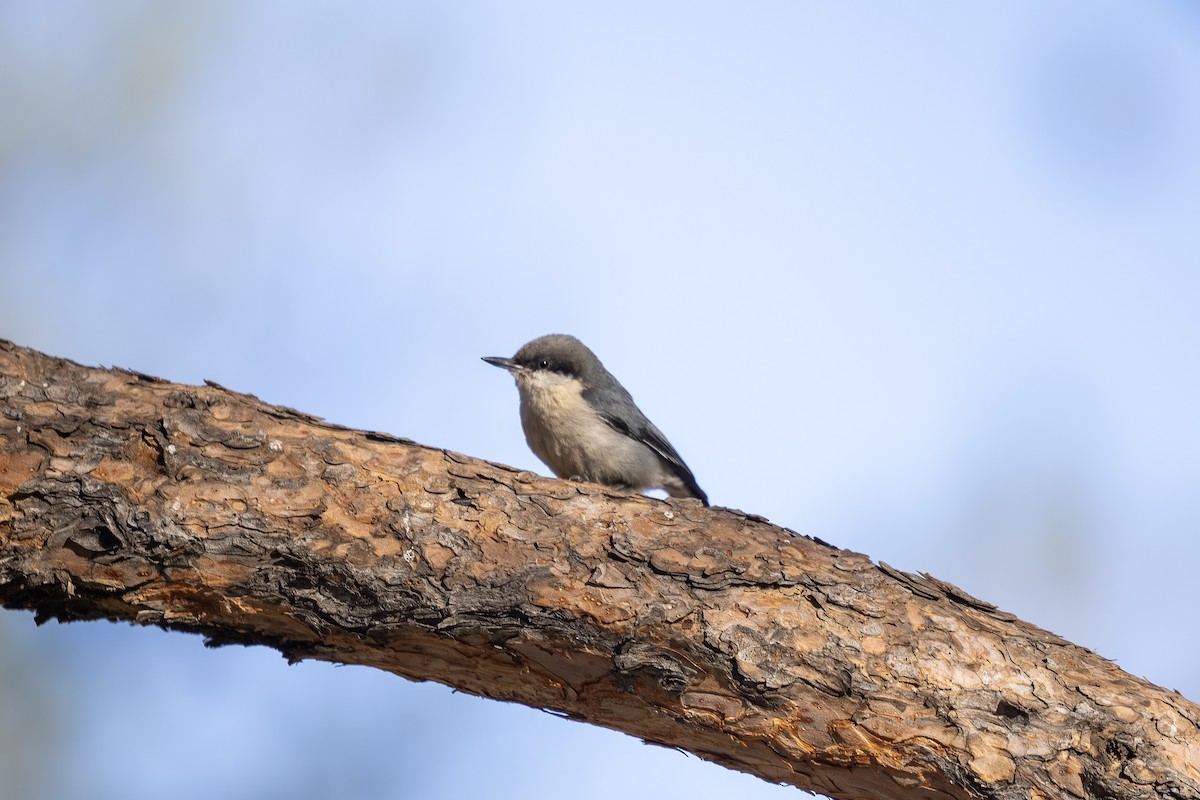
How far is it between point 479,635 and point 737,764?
3.20ft

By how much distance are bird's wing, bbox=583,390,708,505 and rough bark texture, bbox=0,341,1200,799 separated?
255 cm

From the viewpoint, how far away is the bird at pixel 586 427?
6.24 meters

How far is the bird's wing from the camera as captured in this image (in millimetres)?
6398

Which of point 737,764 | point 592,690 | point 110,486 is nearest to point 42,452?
point 110,486

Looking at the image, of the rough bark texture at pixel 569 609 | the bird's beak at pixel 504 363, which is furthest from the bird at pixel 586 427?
the rough bark texture at pixel 569 609

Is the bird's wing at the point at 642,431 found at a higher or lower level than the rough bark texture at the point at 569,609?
higher

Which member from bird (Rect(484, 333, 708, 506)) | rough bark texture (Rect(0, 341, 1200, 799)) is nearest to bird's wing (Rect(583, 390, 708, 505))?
bird (Rect(484, 333, 708, 506))

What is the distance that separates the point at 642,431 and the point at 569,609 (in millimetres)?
2937

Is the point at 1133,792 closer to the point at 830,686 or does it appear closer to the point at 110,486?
the point at 830,686

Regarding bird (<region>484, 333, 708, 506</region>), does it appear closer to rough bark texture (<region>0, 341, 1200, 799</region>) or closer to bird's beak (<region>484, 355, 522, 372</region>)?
bird's beak (<region>484, 355, 522, 372</region>)

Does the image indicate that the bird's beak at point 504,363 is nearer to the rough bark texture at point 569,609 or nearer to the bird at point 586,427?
the bird at point 586,427

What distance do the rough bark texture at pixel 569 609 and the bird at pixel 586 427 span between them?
2.38m

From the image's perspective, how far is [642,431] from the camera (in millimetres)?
6445

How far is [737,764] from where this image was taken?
3.70m
